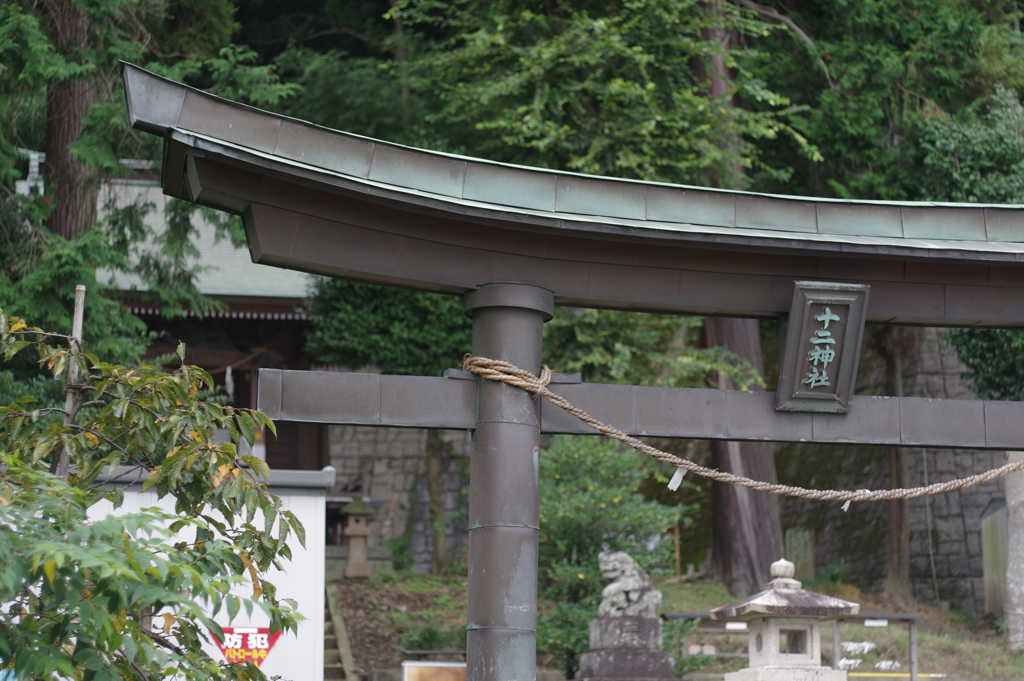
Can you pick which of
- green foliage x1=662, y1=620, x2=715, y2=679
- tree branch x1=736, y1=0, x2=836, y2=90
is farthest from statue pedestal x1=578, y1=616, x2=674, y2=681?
tree branch x1=736, y1=0, x2=836, y2=90

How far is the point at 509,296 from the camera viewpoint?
5.64 metres

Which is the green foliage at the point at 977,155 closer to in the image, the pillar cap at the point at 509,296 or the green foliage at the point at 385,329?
the green foliage at the point at 385,329

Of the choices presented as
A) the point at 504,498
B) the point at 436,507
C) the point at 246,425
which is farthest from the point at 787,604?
the point at 436,507

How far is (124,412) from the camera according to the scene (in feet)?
15.1

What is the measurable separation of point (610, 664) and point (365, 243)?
5.58 metres

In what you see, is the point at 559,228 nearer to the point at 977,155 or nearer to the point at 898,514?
the point at 977,155

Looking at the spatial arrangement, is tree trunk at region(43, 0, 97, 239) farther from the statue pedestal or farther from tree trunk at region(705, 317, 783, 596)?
tree trunk at region(705, 317, 783, 596)

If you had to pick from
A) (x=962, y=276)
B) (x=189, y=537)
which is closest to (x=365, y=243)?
(x=962, y=276)

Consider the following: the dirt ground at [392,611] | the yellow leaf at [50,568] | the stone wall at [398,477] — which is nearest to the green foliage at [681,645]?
the dirt ground at [392,611]

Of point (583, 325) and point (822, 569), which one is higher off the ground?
point (583, 325)

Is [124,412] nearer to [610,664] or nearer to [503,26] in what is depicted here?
[610,664]

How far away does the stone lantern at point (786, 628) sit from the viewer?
8414 mm

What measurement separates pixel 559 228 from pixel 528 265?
30 cm

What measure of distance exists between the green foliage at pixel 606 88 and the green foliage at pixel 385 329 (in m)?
2.75
